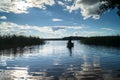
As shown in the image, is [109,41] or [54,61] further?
[109,41]

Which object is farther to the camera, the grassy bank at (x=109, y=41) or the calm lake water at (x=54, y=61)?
the grassy bank at (x=109, y=41)

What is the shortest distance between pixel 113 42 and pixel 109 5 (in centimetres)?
6693

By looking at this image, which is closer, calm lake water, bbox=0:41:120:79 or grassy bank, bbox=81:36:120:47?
calm lake water, bbox=0:41:120:79

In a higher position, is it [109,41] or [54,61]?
[109,41]

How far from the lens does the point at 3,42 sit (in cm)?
8131

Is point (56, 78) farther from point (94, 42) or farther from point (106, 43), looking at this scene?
point (94, 42)

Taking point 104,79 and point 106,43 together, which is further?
point 106,43

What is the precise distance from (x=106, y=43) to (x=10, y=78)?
82.1 metres

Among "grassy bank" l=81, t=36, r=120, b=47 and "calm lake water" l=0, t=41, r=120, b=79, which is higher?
"grassy bank" l=81, t=36, r=120, b=47

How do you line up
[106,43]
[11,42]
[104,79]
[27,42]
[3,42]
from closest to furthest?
1. [104,79]
2. [3,42]
3. [11,42]
4. [106,43]
5. [27,42]

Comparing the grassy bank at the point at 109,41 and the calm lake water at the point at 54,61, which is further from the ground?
the grassy bank at the point at 109,41

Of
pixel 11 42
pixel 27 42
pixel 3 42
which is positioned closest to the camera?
pixel 3 42

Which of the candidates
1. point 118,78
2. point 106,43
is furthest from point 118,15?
point 106,43

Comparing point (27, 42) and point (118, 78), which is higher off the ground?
point (27, 42)
